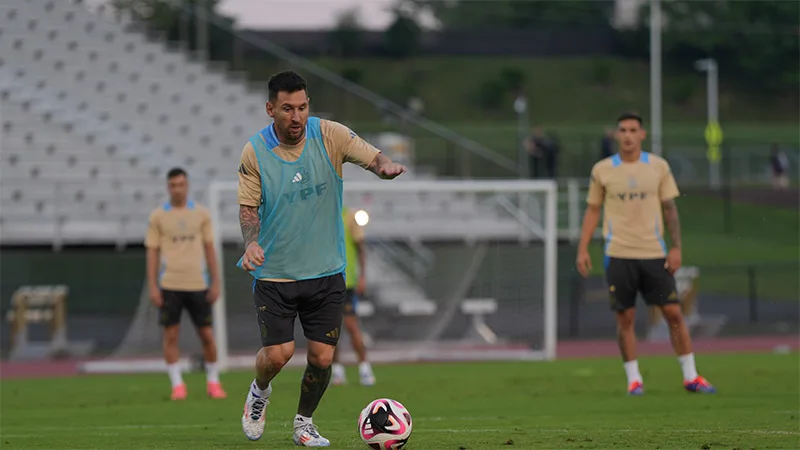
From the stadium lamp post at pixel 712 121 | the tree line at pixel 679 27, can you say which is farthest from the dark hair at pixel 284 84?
the stadium lamp post at pixel 712 121

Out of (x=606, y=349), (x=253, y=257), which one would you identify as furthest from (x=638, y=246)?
(x=606, y=349)

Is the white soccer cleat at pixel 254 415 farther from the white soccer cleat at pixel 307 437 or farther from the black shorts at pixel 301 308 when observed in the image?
the black shorts at pixel 301 308

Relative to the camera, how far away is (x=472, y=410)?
11547 mm

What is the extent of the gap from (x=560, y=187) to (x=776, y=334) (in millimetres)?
8539

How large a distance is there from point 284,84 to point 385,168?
0.82 m

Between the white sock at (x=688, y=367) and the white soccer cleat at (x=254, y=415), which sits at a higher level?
the white soccer cleat at (x=254, y=415)

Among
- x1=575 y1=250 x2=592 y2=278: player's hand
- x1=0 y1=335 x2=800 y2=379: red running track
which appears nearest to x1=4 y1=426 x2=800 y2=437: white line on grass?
x1=575 y1=250 x2=592 y2=278: player's hand

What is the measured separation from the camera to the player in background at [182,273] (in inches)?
529

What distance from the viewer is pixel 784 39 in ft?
147

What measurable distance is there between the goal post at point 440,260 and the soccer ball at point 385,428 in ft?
32.1

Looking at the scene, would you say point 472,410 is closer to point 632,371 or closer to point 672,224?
point 632,371

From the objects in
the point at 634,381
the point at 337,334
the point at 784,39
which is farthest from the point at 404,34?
the point at 337,334

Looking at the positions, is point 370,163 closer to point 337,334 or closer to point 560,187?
point 337,334

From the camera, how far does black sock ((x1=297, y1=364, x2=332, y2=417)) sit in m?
8.34
